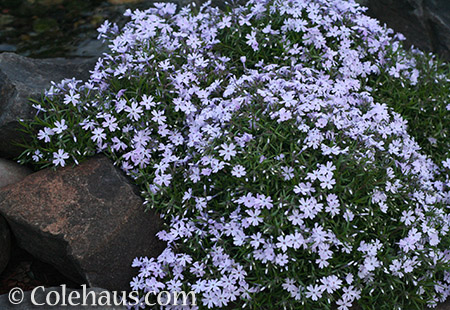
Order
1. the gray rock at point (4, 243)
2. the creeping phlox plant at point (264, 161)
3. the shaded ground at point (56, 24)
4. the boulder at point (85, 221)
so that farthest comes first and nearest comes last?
the shaded ground at point (56, 24)
the gray rock at point (4, 243)
the boulder at point (85, 221)
the creeping phlox plant at point (264, 161)

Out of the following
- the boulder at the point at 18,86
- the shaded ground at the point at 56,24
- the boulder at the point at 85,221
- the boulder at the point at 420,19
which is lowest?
the shaded ground at the point at 56,24

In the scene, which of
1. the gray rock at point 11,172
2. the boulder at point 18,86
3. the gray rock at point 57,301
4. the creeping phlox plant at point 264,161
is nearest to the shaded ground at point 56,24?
the boulder at point 18,86

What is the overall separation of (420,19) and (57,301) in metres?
4.88

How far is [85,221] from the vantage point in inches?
142

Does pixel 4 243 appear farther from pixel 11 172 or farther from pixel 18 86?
pixel 18 86

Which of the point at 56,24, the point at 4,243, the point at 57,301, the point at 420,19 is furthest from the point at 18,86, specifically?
the point at 420,19

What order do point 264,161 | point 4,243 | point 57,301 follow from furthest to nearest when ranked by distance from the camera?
point 4,243 < point 264,161 < point 57,301

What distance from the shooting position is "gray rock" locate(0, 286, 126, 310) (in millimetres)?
3080

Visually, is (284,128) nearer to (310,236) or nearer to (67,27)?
(310,236)

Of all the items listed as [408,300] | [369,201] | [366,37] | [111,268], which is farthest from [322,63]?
[111,268]

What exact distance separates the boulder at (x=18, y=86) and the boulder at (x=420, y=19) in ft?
11.5

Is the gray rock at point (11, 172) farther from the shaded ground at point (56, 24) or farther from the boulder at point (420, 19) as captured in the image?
the boulder at point (420, 19)

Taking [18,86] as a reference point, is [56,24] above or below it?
below

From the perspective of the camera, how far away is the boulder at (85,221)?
3555mm
